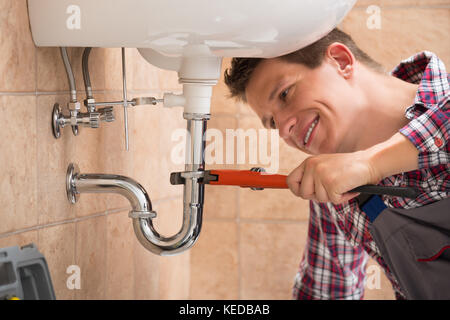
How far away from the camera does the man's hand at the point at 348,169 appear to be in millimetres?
755

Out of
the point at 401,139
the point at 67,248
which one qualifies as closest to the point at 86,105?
the point at 67,248

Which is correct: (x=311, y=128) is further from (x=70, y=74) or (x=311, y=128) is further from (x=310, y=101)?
(x=70, y=74)

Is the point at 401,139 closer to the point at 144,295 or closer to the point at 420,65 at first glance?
the point at 420,65

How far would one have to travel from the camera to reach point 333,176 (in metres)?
0.75

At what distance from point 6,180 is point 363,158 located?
1.62 feet

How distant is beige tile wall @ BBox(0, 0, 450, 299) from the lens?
786mm

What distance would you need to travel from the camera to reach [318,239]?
123cm

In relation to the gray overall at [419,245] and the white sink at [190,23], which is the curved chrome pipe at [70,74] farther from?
the gray overall at [419,245]

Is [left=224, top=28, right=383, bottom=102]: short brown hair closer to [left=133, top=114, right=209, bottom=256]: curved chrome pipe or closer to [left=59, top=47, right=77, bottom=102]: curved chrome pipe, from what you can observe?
[left=133, top=114, right=209, bottom=256]: curved chrome pipe

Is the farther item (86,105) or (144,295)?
(144,295)

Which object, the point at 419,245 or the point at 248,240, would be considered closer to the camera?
the point at 419,245

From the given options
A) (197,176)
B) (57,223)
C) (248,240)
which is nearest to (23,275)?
(57,223)

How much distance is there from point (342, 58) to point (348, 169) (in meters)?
0.32

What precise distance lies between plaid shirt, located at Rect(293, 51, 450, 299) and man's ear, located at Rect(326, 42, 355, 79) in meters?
0.13
